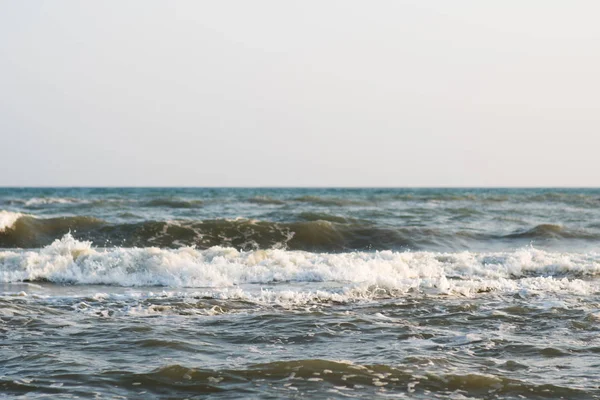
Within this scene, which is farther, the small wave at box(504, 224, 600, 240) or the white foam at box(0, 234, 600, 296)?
the small wave at box(504, 224, 600, 240)

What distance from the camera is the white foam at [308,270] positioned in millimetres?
11602

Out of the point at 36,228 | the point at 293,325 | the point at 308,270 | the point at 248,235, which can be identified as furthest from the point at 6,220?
the point at 293,325

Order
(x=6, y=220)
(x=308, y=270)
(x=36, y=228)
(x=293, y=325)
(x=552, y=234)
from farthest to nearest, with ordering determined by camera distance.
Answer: (x=552, y=234) → (x=36, y=228) → (x=6, y=220) → (x=308, y=270) → (x=293, y=325)

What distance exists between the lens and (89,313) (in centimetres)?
906

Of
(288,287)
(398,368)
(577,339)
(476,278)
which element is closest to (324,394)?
(398,368)

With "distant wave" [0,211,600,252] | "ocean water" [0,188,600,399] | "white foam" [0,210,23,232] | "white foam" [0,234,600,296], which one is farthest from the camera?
"white foam" [0,210,23,232]

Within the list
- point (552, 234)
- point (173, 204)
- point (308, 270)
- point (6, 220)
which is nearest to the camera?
point (308, 270)

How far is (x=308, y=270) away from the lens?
13.3m

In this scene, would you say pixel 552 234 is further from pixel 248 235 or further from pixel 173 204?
pixel 173 204

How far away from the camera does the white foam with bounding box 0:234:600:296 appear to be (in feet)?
38.1

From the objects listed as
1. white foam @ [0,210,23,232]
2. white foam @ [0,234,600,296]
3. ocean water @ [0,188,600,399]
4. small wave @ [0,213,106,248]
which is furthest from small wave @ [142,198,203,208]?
ocean water @ [0,188,600,399]

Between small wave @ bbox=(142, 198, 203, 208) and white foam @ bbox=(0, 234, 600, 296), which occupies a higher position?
small wave @ bbox=(142, 198, 203, 208)

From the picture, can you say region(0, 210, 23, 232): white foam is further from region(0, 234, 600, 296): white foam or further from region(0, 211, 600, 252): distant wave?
region(0, 234, 600, 296): white foam

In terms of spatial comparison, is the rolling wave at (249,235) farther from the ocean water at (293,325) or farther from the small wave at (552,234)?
the ocean water at (293,325)
